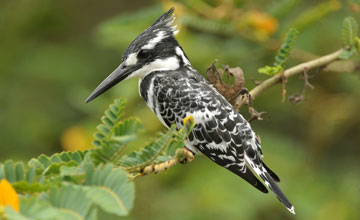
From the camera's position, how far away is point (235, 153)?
110 inches

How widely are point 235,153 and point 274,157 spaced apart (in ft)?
5.12

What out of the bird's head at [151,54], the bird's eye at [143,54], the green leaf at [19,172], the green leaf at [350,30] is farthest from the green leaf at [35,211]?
the green leaf at [350,30]

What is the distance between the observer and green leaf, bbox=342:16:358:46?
2.73 meters

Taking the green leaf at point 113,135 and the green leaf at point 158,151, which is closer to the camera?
the green leaf at point 113,135

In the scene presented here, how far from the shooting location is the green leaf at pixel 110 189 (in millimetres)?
1322

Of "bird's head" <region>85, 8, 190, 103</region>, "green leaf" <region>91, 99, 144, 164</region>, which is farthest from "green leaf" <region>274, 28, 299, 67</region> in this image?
"green leaf" <region>91, 99, 144, 164</region>

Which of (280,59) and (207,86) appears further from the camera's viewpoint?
(207,86)

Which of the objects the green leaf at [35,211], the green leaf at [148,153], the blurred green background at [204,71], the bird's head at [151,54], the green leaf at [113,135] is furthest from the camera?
the blurred green background at [204,71]

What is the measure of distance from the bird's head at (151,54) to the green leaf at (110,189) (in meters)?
1.41

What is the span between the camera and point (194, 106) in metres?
2.89

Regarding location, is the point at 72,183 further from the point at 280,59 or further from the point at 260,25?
the point at 260,25

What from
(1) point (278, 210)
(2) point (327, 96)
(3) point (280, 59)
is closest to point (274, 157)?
(1) point (278, 210)

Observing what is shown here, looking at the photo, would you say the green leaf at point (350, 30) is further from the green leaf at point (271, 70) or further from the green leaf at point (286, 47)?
the green leaf at point (271, 70)

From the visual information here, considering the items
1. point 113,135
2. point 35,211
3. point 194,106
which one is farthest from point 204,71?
point 35,211
